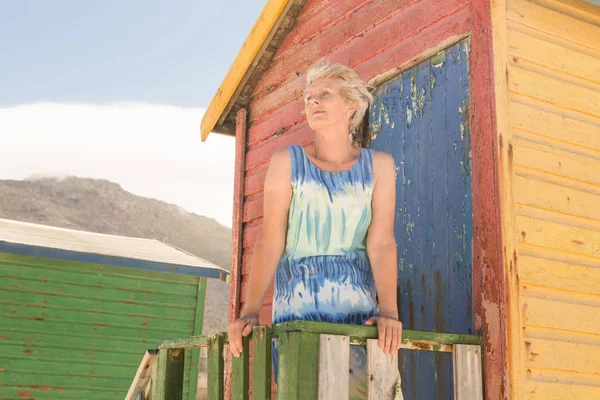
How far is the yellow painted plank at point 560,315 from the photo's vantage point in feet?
12.3

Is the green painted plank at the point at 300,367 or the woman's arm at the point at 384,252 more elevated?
the woman's arm at the point at 384,252

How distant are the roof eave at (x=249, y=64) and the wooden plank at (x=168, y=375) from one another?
3.32 meters

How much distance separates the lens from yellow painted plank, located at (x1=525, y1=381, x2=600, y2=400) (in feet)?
12.0

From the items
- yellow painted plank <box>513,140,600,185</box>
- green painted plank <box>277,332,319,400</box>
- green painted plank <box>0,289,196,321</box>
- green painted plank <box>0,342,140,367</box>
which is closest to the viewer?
green painted plank <box>277,332,319,400</box>

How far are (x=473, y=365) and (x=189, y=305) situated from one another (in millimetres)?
8354

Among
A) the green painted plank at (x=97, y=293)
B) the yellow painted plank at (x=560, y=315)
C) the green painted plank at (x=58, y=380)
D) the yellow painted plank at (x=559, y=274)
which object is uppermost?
the green painted plank at (x=97, y=293)

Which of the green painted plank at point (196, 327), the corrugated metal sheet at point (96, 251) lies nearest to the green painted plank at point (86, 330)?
the green painted plank at point (196, 327)

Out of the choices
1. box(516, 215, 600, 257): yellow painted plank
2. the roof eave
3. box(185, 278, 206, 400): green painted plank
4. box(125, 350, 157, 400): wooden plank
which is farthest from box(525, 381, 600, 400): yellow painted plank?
box(185, 278, 206, 400): green painted plank

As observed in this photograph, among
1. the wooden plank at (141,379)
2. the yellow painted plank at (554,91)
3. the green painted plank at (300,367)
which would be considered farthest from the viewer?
the wooden plank at (141,379)

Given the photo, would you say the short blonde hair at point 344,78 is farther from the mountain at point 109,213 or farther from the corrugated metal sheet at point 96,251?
the mountain at point 109,213

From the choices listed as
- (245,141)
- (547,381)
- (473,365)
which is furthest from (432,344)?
(245,141)

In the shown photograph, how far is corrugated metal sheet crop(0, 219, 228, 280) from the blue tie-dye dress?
7.56 m

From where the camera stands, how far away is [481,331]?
3793 millimetres

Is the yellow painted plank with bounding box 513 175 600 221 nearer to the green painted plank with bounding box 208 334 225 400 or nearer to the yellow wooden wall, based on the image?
the yellow wooden wall
